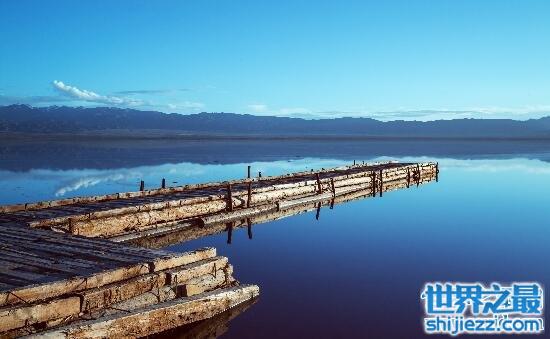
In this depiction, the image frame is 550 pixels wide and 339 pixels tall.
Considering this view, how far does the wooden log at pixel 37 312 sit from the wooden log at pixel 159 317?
383 millimetres

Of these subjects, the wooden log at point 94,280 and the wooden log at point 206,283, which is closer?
the wooden log at point 94,280

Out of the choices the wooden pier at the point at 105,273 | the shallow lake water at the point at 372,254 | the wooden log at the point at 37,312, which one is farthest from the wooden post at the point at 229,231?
the wooden log at the point at 37,312

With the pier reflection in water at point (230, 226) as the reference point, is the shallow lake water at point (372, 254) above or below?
below

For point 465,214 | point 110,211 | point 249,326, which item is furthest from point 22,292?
point 465,214

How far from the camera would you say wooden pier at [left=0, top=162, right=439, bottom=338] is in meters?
7.25

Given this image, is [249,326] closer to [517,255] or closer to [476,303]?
[476,303]

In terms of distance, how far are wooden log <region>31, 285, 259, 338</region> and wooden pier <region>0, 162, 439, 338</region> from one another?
0.02 m

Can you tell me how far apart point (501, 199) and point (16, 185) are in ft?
106

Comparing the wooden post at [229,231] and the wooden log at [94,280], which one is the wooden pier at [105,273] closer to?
the wooden log at [94,280]

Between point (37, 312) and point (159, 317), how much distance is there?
6.44ft

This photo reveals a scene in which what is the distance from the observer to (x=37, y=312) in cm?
705

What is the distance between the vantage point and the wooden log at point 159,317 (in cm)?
716

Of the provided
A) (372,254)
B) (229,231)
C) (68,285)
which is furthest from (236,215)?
(68,285)

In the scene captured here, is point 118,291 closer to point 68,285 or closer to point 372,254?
point 68,285
